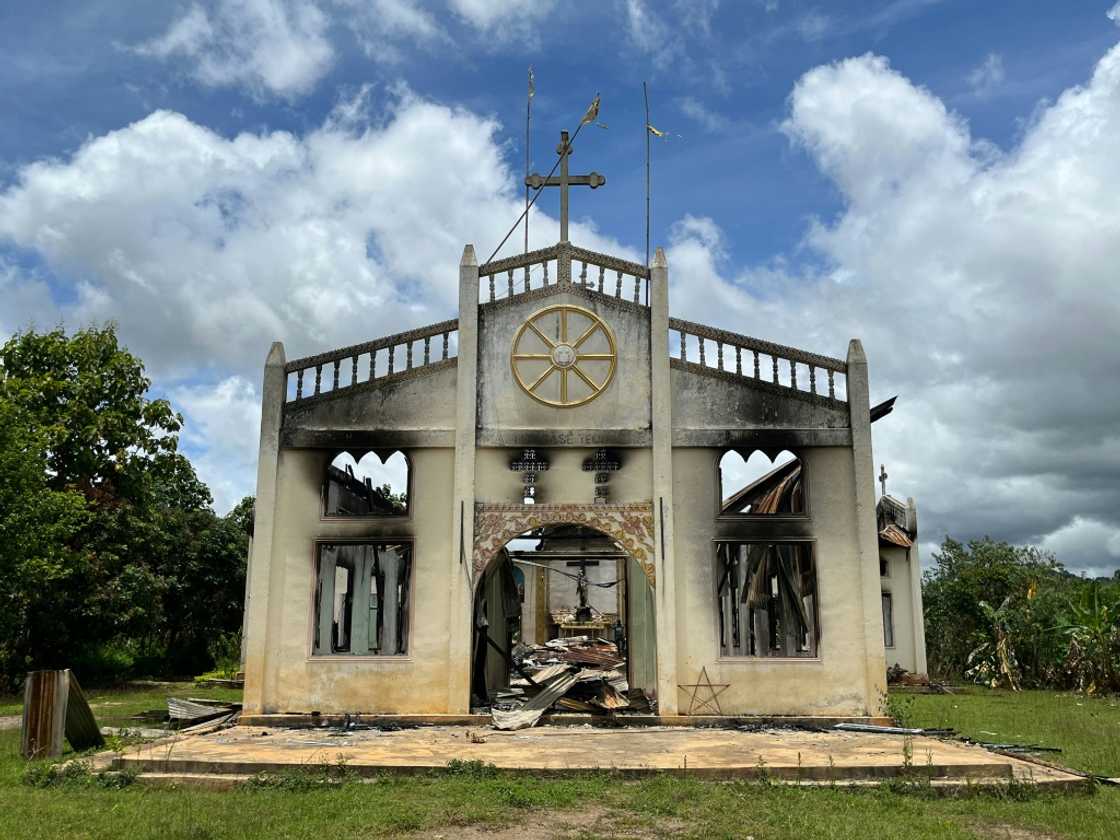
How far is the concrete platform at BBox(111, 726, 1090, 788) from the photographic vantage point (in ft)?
33.0

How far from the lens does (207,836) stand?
7648 millimetres

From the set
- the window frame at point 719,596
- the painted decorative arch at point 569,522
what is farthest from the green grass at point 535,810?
the painted decorative arch at point 569,522

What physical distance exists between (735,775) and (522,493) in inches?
246

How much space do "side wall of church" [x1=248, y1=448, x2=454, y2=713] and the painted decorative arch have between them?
573 millimetres

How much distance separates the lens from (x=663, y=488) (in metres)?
15.0

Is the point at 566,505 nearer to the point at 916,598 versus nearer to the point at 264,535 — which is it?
the point at 264,535

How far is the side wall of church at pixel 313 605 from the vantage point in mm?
14609

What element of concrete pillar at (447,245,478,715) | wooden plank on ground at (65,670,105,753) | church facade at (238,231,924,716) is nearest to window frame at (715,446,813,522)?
A: church facade at (238,231,924,716)

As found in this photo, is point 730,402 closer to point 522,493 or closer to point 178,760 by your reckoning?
point 522,493

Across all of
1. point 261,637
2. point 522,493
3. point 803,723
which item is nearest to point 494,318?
point 522,493

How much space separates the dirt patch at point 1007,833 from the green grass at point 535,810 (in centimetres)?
1

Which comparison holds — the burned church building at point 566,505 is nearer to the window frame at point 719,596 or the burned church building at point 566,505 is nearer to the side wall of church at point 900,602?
the window frame at point 719,596

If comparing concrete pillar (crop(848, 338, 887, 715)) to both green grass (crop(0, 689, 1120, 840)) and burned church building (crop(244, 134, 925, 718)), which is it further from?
green grass (crop(0, 689, 1120, 840))

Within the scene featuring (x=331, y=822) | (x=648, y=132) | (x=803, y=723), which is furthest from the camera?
(x=648, y=132)
